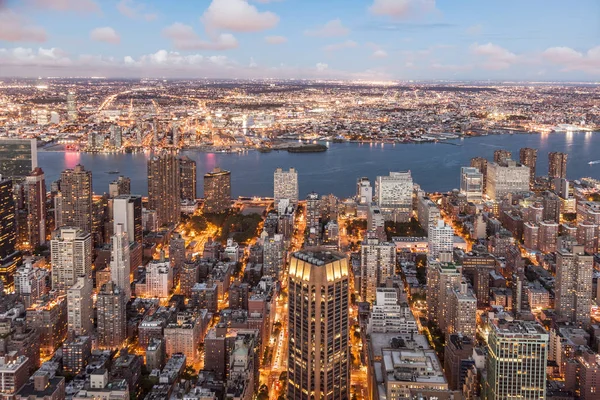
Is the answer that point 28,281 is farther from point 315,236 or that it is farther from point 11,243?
point 315,236

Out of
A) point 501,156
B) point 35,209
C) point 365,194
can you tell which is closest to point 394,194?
point 365,194

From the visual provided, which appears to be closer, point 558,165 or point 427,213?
point 427,213

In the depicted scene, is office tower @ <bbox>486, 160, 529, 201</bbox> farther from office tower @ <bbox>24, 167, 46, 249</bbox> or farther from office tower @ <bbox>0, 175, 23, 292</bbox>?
office tower @ <bbox>0, 175, 23, 292</bbox>

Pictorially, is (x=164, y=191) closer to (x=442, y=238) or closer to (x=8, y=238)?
(x=8, y=238)

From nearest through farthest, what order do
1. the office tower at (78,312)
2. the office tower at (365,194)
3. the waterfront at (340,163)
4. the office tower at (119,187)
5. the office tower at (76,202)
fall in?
1. the office tower at (78,312)
2. the office tower at (76,202)
3. the office tower at (119,187)
4. the office tower at (365,194)
5. the waterfront at (340,163)

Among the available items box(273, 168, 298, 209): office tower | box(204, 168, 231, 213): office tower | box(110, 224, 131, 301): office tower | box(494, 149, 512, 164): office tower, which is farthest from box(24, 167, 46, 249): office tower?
box(494, 149, 512, 164): office tower

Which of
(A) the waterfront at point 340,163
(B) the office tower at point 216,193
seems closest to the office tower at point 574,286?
(B) the office tower at point 216,193

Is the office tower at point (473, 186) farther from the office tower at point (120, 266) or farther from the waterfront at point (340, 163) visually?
the office tower at point (120, 266)
